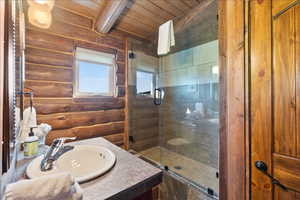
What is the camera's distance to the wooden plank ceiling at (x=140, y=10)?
5.02 ft

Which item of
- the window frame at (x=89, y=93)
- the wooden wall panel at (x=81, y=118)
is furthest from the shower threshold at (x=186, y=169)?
the window frame at (x=89, y=93)

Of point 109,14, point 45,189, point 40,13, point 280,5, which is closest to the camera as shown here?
point 45,189

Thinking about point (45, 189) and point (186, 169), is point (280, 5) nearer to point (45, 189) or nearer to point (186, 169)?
point (45, 189)

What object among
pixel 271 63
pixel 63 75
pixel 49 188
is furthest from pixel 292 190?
pixel 63 75

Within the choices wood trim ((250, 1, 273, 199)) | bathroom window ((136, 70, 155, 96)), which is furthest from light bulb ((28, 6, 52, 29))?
wood trim ((250, 1, 273, 199))

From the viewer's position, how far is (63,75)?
162 centimetres

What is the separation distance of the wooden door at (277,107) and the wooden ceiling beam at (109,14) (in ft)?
3.93

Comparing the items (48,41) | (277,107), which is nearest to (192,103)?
(277,107)

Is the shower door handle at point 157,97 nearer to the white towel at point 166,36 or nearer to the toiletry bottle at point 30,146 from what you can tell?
the white towel at point 166,36

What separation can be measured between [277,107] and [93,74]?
1964mm

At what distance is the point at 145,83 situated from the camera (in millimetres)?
2406

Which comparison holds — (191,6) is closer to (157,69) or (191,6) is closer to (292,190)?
(157,69)

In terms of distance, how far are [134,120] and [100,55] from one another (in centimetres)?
115

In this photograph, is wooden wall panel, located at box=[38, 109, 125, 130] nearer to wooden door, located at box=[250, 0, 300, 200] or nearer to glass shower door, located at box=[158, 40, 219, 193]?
glass shower door, located at box=[158, 40, 219, 193]
